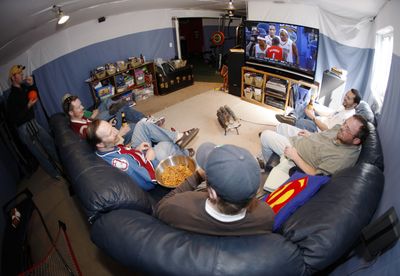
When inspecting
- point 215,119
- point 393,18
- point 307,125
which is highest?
point 393,18

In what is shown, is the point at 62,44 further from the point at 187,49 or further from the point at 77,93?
the point at 187,49

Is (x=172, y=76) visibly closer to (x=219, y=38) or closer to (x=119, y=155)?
(x=219, y=38)

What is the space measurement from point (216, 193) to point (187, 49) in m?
7.94

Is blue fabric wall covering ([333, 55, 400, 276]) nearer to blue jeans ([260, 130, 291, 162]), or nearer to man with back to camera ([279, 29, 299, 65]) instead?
blue jeans ([260, 130, 291, 162])

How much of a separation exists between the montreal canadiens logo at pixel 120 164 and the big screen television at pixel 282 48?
11.8ft

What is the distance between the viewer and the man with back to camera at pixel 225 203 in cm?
111

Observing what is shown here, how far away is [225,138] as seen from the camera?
4.11 m

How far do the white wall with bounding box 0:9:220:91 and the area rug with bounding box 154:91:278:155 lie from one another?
2.20m

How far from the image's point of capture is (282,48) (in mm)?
4621

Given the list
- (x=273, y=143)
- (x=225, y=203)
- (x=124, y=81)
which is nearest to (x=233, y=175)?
(x=225, y=203)

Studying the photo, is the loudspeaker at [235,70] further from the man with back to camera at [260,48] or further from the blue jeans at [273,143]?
the blue jeans at [273,143]

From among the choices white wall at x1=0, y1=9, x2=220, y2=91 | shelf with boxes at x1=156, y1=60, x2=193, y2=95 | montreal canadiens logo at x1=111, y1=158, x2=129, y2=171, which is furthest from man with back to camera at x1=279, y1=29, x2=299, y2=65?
montreal canadiens logo at x1=111, y1=158, x2=129, y2=171

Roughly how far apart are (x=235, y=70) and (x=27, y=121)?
407 centimetres

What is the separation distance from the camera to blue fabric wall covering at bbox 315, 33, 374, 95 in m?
3.46
